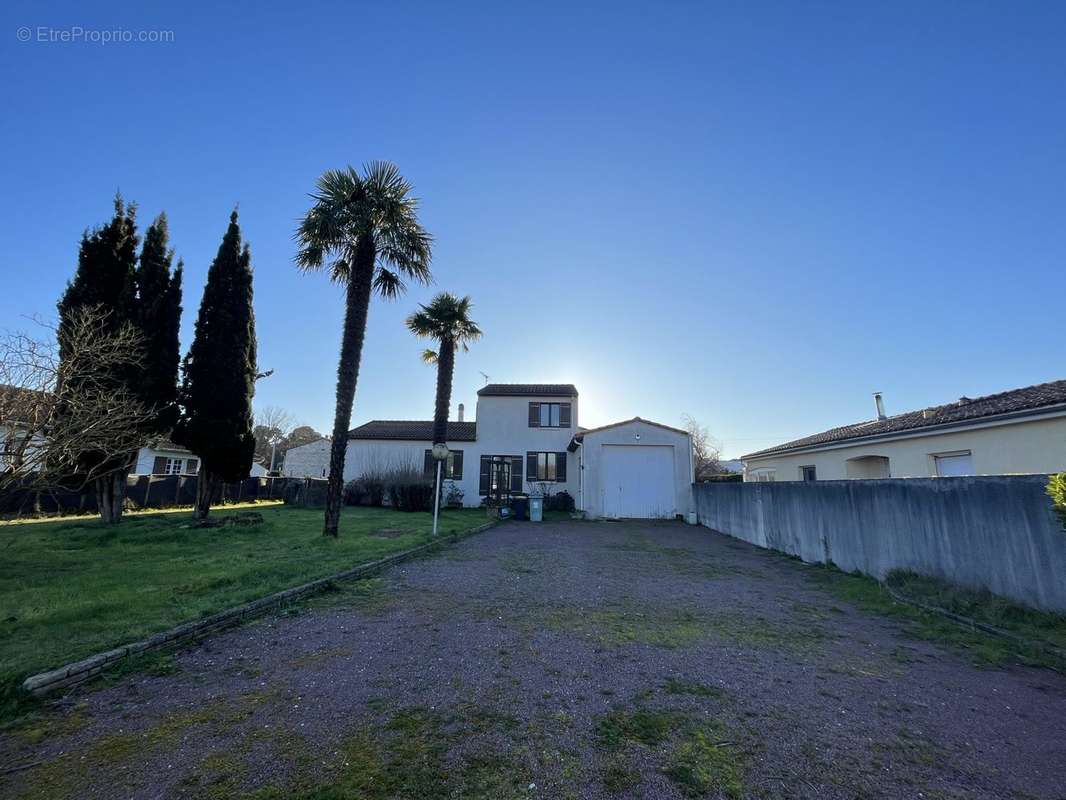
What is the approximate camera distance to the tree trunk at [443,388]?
22.0 metres

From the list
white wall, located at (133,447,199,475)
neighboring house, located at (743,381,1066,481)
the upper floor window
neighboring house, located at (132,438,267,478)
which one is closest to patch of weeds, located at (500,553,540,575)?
neighboring house, located at (743,381,1066,481)

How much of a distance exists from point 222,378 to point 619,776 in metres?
16.6

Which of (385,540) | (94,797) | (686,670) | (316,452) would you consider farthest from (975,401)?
(316,452)

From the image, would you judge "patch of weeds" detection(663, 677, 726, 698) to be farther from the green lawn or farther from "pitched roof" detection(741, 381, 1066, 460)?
"pitched roof" detection(741, 381, 1066, 460)

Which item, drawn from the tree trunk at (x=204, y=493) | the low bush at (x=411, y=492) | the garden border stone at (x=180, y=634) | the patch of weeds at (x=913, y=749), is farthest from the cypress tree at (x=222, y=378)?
the patch of weeds at (x=913, y=749)

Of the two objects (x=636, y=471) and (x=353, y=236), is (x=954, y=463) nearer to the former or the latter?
(x=636, y=471)

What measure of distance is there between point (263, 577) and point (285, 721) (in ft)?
15.2

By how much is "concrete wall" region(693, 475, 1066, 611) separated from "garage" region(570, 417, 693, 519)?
850 cm

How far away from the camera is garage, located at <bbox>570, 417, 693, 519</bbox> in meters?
19.7

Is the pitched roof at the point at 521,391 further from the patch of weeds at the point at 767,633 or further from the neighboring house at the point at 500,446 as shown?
the patch of weeds at the point at 767,633

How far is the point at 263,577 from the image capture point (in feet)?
23.1

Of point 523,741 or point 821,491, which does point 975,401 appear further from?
point 523,741

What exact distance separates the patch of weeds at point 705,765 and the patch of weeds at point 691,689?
0.55 metres

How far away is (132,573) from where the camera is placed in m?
7.39
